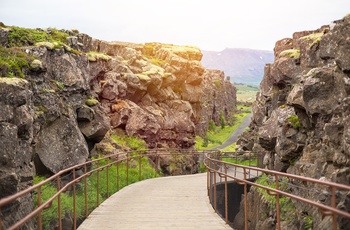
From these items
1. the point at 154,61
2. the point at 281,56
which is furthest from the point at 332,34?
the point at 154,61

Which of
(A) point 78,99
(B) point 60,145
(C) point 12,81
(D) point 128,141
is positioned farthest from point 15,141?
(D) point 128,141

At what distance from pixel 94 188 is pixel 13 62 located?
22.3ft

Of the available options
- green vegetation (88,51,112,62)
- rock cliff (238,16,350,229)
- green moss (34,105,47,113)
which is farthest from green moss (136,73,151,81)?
green moss (34,105,47,113)

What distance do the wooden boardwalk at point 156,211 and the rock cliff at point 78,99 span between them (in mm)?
2602

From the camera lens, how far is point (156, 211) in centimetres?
1177

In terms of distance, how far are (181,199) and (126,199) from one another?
1903mm

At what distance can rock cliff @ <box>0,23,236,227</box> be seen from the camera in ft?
38.4

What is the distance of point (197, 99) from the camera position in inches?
1464

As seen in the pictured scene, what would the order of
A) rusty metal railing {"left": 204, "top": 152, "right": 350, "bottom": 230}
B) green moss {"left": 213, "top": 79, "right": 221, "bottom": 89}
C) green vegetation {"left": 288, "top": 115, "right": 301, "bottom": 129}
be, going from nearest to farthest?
rusty metal railing {"left": 204, "top": 152, "right": 350, "bottom": 230}, green vegetation {"left": 288, "top": 115, "right": 301, "bottom": 129}, green moss {"left": 213, "top": 79, "right": 221, "bottom": 89}

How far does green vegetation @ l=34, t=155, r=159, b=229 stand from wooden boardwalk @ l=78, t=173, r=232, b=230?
0.84 m

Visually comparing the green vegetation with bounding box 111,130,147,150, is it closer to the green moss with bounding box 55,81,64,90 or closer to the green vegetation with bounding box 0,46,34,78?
the green moss with bounding box 55,81,64,90

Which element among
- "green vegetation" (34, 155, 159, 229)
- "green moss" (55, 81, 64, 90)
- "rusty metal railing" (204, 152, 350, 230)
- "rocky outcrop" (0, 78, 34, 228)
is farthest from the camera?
"green moss" (55, 81, 64, 90)

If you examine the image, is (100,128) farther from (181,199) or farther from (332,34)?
(332,34)

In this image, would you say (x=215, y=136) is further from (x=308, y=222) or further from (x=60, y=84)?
(x=308, y=222)
